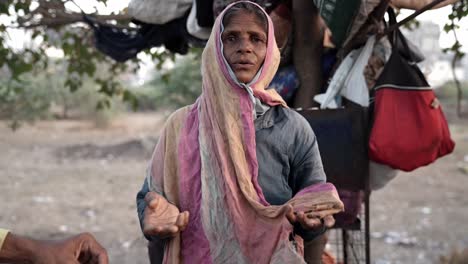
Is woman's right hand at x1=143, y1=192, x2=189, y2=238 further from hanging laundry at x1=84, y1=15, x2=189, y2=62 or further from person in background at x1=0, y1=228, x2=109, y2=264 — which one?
hanging laundry at x1=84, y1=15, x2=189, y2=62

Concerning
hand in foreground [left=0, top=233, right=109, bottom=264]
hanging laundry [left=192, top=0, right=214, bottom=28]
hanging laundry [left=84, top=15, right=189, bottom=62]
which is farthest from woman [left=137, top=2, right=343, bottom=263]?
hanging laundry [left=84, top=15, right=189, bottom=62]

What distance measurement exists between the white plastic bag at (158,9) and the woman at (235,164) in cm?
135

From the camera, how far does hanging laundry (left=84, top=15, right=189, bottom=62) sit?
3598 mm

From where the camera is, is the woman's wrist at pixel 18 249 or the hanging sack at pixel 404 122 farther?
the hanging sack at pixel 404 122

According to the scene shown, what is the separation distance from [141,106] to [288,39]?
813 inches

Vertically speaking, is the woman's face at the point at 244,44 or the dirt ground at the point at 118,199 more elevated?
the woman's face at the point at 244,44

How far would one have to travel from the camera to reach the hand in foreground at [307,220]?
1800mm

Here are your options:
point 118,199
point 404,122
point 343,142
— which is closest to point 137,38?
point 343,142

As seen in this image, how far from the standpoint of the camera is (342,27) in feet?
9.05

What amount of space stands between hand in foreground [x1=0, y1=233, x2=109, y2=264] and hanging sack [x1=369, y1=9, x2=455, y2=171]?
162 cm

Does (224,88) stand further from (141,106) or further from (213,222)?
(141,106)

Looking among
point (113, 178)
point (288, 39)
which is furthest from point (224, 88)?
point (113, 178)

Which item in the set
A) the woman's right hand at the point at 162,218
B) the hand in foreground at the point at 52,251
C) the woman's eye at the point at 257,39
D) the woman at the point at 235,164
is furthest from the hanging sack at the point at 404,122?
the hand in foreground at the point at 52,251

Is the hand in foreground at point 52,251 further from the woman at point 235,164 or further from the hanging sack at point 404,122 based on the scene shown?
the hanging sack at point 404,122
